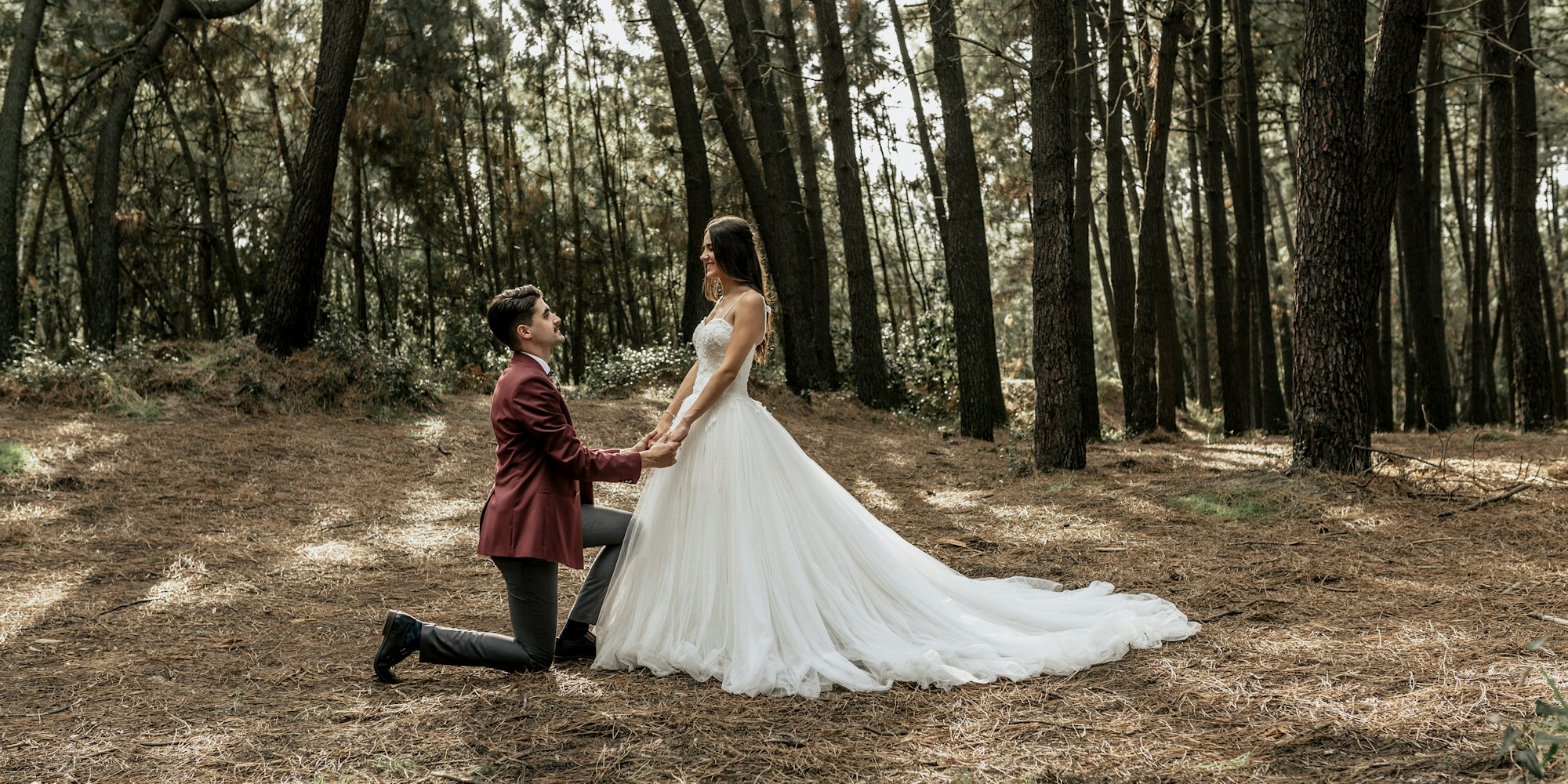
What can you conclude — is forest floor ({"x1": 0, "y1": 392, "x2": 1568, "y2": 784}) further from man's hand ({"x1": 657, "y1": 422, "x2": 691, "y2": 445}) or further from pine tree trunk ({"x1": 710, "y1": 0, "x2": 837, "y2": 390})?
Result: pine tree trunk ({"x1": 710, "y1": 0, "x2": 837, "y2": 390})

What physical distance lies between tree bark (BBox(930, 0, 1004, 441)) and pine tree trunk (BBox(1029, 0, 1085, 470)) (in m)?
1.85

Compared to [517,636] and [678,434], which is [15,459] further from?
[678,434]

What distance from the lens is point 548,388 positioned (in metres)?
4.04

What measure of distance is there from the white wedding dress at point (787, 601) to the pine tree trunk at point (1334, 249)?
3307mm

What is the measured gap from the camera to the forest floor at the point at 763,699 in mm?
3119

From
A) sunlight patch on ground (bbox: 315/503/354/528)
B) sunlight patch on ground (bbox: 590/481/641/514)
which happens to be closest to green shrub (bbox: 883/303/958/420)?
sunlight patch on ground (bbox: 590/481/641/514)

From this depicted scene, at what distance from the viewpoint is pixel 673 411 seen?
4.64m

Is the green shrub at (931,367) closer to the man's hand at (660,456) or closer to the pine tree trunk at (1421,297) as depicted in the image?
the pine tree trunk at (1421,297)

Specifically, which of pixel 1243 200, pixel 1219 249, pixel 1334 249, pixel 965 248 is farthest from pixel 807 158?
pixel 1334 249

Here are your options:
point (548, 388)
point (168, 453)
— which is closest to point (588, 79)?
point (168, 453)

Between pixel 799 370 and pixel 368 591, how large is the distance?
30.7ft

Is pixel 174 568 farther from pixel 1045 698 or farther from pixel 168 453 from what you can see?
pixel 1045 698

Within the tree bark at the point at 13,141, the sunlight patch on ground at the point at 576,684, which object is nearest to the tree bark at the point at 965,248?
the sunlight patch on ground at the point at 576,684

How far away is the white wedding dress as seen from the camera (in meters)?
3.98
